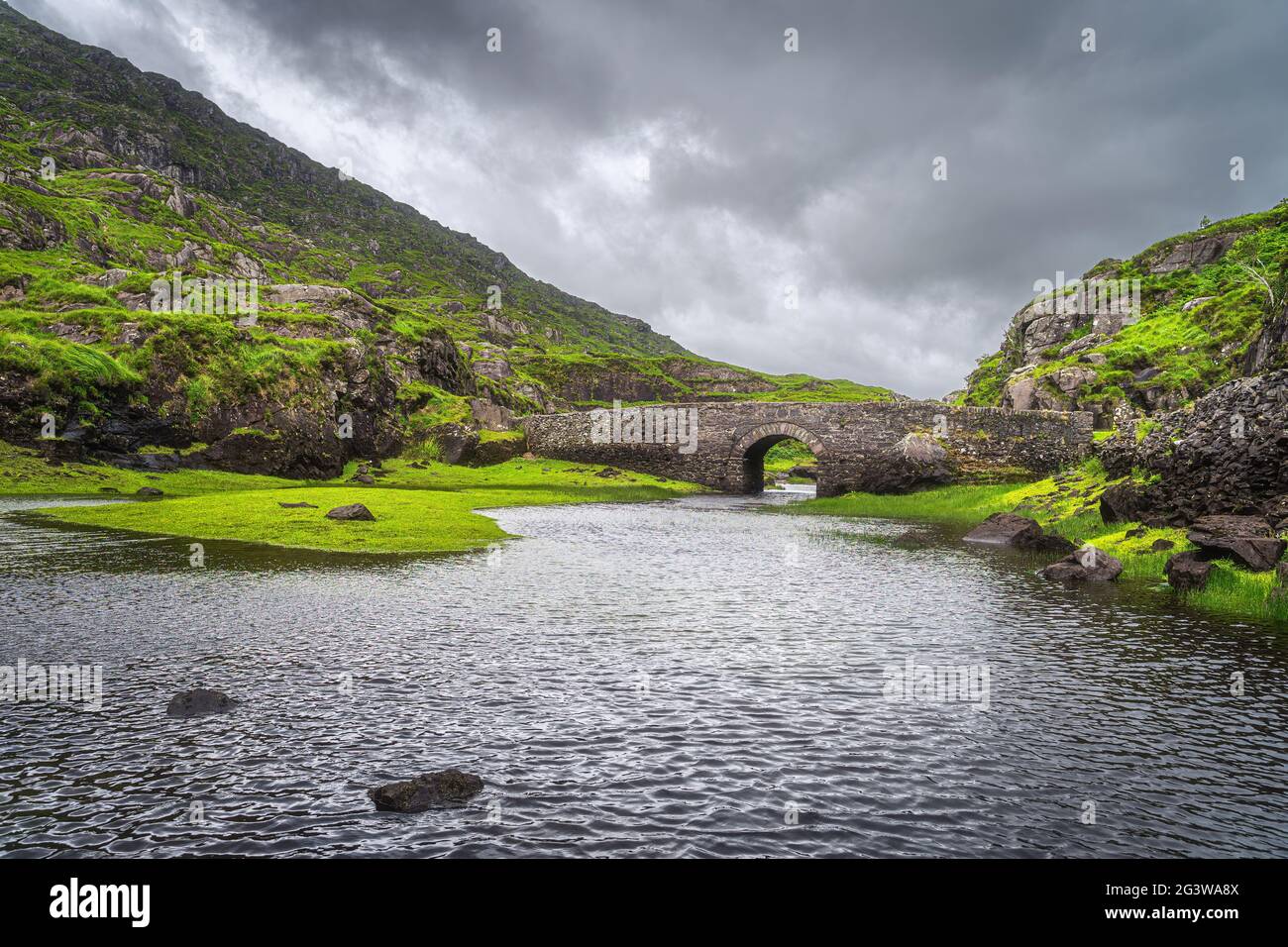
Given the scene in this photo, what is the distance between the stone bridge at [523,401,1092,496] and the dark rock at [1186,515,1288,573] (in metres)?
36.6

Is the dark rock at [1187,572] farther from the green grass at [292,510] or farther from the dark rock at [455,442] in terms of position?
the dark rock at [455,442]

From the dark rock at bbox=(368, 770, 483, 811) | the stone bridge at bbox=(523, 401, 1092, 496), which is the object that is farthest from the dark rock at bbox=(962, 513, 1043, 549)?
the dark rock at bbox=(368, 770, 483, 811)

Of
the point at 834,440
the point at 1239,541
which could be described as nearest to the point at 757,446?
the point at 834,440

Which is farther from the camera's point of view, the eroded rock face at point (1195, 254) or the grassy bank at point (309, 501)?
the eroded rock face at point (1195, 254)

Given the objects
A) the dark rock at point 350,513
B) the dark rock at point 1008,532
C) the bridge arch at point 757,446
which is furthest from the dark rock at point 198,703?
the bridge arch at point 757,446

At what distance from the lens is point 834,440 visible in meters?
63.2

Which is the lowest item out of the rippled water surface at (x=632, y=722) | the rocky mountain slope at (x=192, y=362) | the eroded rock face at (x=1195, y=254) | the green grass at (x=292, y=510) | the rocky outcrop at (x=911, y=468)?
the rippled water surface at (x=632, y=722)

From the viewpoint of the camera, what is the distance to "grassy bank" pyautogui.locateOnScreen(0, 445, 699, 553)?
89.7 ft

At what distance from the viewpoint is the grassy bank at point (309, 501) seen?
2734 centimetres

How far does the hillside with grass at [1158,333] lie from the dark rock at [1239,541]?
1694 centimetres

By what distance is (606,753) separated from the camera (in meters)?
8.84

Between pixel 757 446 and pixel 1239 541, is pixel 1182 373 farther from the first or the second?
pixel 1239 541

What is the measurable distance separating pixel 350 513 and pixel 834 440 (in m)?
43.7
